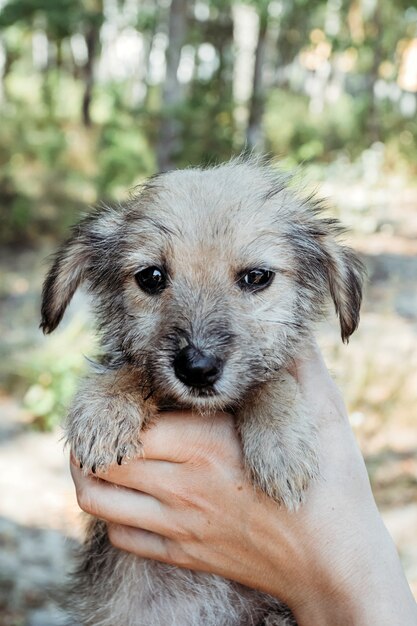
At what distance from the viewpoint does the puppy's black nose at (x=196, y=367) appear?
2256mm

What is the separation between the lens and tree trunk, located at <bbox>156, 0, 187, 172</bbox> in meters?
12.2

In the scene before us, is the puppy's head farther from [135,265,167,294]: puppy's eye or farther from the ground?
the ground

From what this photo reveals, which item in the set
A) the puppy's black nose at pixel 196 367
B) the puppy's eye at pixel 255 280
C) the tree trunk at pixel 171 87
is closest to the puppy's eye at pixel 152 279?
the puppy's eye at pixel 255 280

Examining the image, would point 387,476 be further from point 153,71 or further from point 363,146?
point 153,71

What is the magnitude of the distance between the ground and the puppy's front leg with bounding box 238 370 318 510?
3.08 feet

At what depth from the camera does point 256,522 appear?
2365mm

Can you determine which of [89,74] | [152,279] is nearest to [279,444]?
[152,279]

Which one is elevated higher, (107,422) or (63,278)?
(63,278)

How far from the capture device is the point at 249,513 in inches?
93.4

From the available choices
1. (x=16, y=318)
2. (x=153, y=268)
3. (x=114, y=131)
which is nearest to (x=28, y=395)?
(x=16, y=318)

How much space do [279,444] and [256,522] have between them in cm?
28

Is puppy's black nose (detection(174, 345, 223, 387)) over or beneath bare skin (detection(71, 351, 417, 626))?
over

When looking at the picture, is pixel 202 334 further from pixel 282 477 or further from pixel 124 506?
pixel 124 506

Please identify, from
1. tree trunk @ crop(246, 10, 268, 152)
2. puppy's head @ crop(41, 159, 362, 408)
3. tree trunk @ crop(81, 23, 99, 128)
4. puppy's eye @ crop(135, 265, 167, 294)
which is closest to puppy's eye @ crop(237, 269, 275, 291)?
puppy's head @ crop(41, 159, 362, 408)
